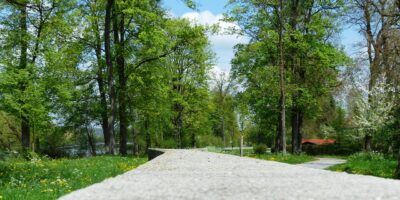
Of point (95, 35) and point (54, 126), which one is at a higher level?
point (95, 35)

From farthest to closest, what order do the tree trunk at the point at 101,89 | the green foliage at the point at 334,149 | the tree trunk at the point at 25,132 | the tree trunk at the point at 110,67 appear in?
the green foliage at the point at 334,149
the tree trunk at the point at 101,89
the tree trunk at the point at 25,132
the tree trunk at the point at 110,67

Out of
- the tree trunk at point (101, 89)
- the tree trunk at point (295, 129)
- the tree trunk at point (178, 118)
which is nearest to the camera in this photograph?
the tree trunk at point (101, 89)

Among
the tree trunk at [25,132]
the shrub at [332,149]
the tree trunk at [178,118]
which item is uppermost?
the tree trunk at [178,118]

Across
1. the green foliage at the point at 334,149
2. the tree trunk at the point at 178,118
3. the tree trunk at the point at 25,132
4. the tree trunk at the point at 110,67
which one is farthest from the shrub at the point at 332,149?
the tree trunk at the point at 25,132

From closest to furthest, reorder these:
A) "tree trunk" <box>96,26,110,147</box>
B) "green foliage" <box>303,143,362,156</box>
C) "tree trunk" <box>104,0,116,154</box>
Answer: "tree trunk" <box>104,0,116,154</box> < "tree trunk" <box>96,26,110,147</box> < "green foliage" <box>303,143,362,156</box>

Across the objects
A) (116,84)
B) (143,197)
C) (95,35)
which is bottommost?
(143,197)

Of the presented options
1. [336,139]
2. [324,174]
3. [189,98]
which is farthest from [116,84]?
[336,139]

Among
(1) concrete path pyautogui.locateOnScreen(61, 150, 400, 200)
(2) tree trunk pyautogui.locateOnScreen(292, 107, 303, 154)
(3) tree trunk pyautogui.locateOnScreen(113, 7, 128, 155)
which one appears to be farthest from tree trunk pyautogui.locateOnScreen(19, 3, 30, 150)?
(1) concrete path pyautogui.locateOnScreen(61, 150, 400, 200)

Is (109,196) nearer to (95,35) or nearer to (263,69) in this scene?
(95,35)

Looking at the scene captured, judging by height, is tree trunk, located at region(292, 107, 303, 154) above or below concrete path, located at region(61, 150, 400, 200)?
above

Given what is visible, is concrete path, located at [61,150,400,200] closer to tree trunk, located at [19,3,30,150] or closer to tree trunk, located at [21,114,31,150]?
tree trunk, located at [19,3,30,150]

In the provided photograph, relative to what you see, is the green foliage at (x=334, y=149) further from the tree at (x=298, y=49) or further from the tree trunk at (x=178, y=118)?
the tree trunk at (x=178, y=118)

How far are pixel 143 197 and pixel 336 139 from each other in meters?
55.7

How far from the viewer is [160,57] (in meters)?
32.4
